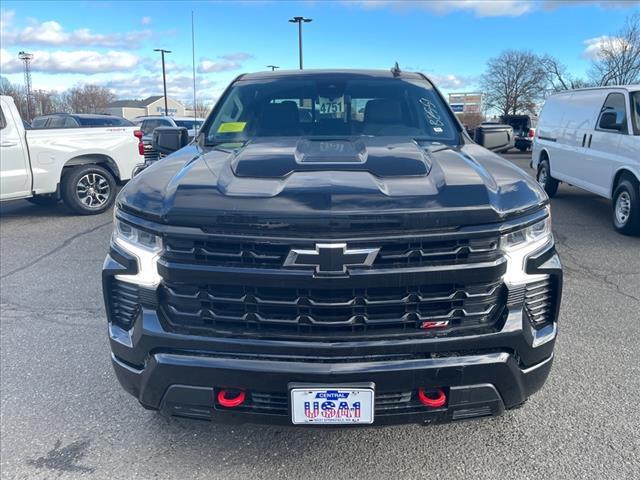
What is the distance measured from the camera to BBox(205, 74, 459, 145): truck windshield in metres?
3.46

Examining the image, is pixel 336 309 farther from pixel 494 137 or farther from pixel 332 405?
pixel 494 137

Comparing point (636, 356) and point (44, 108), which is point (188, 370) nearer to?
point (636, 356)

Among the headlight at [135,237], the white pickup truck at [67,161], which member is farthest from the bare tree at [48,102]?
the headlight at [135,237]

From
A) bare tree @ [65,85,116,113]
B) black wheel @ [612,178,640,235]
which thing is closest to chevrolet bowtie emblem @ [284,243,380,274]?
black wheel @ [612,178,640,235]

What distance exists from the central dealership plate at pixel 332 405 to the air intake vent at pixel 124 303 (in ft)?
2.59

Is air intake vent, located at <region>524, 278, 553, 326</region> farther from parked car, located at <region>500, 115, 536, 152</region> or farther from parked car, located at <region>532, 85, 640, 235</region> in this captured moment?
parked car, located at <region>500, 115, 536, 152</region>

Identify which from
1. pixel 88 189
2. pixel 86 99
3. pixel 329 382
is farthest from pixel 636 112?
pixel 86 99

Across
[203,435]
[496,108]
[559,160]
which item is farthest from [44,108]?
[203,435]

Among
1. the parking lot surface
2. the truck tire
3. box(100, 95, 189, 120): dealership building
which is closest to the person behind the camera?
the parking lot surface

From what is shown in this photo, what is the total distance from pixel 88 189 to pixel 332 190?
766 cm

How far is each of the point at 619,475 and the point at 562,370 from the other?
102 centimetres

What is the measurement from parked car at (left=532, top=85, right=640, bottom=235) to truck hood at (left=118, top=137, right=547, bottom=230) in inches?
215

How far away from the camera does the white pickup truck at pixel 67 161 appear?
764 cm

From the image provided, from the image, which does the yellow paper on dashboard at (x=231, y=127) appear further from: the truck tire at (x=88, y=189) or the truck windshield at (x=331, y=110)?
the truck tire at (x=88, y=189)
